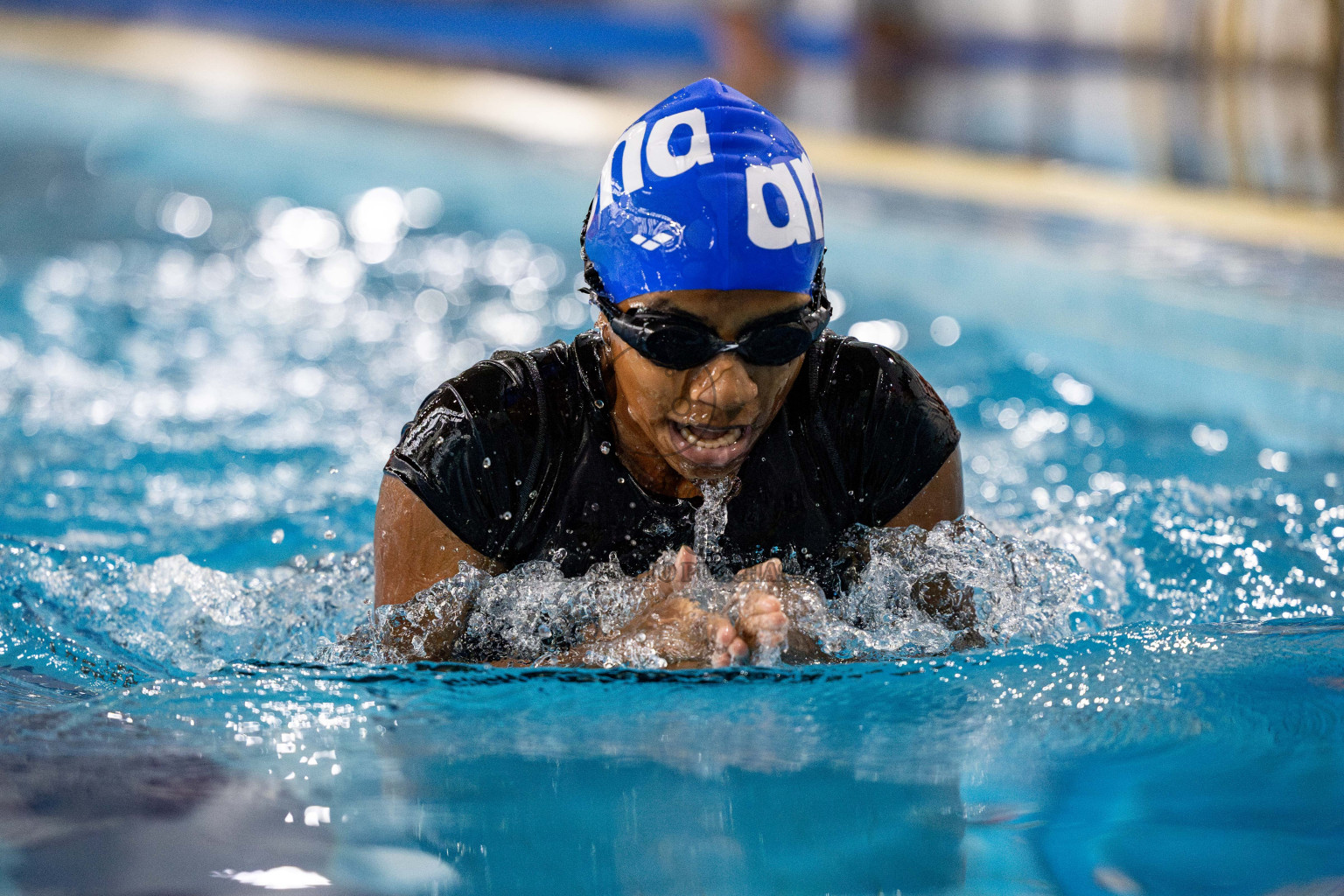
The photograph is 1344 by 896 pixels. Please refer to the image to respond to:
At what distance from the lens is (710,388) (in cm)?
201

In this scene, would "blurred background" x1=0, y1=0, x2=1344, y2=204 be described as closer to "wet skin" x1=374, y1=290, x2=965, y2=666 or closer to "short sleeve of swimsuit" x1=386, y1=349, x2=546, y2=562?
"wet skin" x1=374, y1=290, x2=965, y2=666

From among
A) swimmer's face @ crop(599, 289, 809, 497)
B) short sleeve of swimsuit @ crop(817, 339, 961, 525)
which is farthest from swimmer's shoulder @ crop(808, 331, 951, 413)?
swimmer's face @ crop(599, 289, 809, 497)

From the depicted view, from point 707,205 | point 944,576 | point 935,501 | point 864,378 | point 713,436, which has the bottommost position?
point 944,576

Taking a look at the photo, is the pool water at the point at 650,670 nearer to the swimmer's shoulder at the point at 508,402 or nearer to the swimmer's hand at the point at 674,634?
the swimmer's hand at the point at 674,634

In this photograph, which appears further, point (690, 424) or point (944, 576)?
point (944, 576)

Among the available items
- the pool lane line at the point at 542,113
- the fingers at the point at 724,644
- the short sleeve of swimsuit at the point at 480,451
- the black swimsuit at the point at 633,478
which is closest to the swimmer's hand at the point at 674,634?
the fingers at the point at 724,644

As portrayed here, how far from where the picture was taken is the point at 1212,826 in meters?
1.78

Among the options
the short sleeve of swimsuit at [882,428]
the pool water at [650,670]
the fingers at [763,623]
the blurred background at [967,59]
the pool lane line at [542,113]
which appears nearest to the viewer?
the pool water at [650,670]

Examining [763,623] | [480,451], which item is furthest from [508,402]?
[763,623]

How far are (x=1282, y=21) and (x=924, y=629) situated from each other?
211 inches

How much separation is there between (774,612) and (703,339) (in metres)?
0.40

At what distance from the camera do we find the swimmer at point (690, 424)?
202 cm

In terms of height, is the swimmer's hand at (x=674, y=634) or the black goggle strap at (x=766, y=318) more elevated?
the black goggle strap at (x=766, y=318)

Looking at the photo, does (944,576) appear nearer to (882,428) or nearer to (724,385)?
(882,428)
